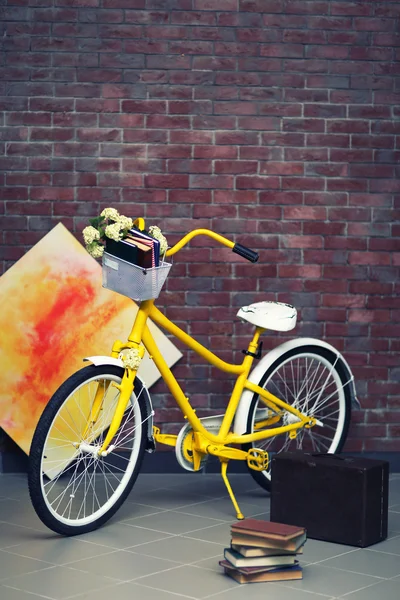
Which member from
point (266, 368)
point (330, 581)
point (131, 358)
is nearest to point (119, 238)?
point (131, 358)

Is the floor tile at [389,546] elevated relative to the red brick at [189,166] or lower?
lower

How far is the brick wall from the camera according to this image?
16.3 feet

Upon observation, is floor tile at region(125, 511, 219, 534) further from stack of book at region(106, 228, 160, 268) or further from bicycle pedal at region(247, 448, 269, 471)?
stack of book at region(106, 228, 160, 268)

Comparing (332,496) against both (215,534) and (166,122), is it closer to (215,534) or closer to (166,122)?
(215,534)

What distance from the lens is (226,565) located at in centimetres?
336

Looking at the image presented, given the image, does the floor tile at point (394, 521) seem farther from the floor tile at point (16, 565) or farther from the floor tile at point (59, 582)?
the floor tile at point (16, 565)

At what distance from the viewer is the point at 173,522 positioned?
411 cm

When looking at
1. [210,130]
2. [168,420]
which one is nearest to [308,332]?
[168,420]

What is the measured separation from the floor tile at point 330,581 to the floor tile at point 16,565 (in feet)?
2.97

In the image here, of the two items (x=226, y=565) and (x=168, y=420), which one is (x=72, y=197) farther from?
(x=226, y=565)

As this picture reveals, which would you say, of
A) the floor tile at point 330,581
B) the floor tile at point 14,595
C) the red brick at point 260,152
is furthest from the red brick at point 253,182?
the floor tile at point 14,595

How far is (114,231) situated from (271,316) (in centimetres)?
102

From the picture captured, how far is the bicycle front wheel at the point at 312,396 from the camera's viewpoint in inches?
185

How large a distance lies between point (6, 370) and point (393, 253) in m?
2.20
